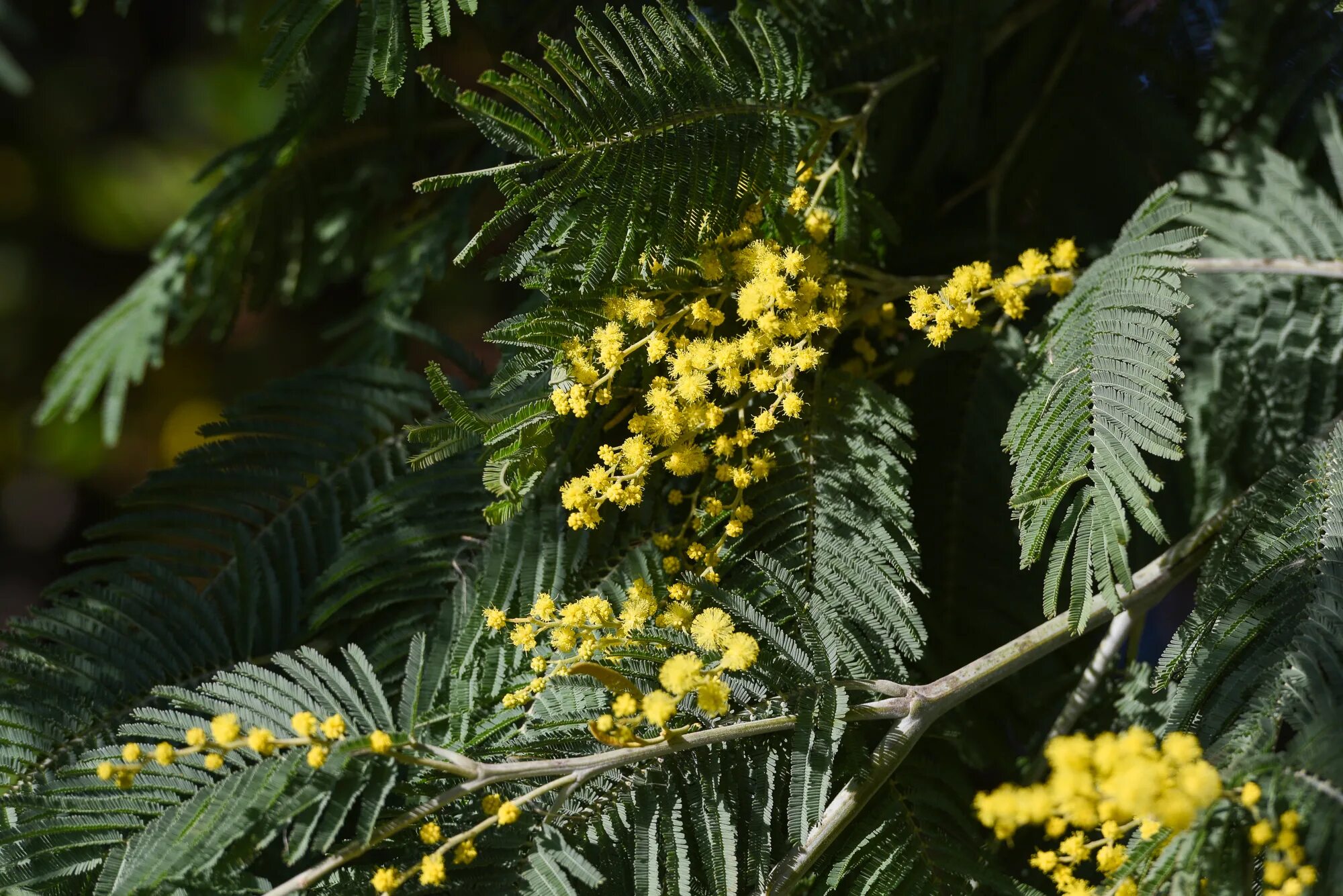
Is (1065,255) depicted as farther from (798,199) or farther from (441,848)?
(441,848)

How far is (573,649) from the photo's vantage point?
0.70 m

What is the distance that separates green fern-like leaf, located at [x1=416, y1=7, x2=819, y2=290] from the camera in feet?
2.12

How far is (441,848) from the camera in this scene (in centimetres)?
56

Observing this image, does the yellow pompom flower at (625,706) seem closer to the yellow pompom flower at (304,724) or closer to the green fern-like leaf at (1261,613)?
the yellow pompom flower at (304,724)

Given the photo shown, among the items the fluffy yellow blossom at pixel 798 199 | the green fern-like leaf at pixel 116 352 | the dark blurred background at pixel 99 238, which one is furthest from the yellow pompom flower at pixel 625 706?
the dark blurred background at pixel 99 238

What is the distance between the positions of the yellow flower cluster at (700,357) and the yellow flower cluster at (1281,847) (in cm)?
35

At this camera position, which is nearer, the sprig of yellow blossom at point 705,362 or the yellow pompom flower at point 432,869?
the yellow pompom flower at point 432,869

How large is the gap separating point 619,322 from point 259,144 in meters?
0.67

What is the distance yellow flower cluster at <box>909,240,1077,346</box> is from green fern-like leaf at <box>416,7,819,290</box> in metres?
0.15

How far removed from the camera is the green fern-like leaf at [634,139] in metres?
0.65

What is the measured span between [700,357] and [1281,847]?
17.0 inches

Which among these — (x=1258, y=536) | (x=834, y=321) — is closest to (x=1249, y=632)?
(x=1258, y=536)

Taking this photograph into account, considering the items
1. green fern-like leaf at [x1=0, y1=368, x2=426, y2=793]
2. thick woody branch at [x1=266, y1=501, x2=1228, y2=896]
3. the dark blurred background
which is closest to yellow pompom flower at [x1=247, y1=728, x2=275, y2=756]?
thick woody branch at [x1=266, y1=501, x2=1228, y2=896]

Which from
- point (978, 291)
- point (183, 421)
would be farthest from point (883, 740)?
point (183, 421)
